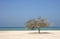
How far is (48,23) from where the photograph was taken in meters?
22.0

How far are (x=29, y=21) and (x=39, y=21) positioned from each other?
1.39 meters

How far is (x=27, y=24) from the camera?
22484mm

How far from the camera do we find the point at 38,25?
21.7 m

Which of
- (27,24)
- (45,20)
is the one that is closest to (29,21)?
(27,24)

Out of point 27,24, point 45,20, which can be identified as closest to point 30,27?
point 27,24

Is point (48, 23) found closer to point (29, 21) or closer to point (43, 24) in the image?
point (43, 24)

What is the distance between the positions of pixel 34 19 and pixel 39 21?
73cm

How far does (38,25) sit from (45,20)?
1172 mm

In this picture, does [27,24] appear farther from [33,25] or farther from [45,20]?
[45,20]

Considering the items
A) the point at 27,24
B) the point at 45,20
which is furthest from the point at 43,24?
the point at 27,24

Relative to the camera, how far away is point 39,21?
71.4ft

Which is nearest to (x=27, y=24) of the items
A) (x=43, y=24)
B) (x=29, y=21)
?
(x=29, y=21)

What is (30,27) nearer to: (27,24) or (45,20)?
(27,24)

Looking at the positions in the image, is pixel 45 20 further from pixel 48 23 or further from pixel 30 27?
pixel 30 27
